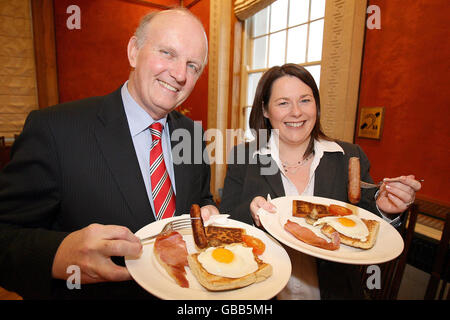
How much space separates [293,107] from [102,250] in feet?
5.57

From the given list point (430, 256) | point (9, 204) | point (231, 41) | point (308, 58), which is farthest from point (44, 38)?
point (430, 256)

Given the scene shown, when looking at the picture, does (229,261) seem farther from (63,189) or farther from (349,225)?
(63,189)

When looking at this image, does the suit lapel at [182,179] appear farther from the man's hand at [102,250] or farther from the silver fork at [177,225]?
the man's hand at [102,250]

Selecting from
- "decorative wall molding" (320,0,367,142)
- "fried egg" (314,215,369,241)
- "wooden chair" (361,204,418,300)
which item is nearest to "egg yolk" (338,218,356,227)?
"fried egg" (314,215,369,241)

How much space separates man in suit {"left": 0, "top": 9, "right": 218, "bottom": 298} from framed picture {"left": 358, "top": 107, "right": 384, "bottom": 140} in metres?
2.23

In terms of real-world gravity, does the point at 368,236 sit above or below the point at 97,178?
below

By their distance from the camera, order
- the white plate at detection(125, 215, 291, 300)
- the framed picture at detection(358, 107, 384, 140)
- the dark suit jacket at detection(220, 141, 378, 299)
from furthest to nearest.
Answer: the framed picture at detection(358, 107, 384, 140), the dark suit jacket at detection(220, 141, 378, 299), the white plate at detection(125, 215, 291, 300)

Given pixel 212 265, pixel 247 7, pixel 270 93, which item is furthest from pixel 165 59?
pixel 247 7

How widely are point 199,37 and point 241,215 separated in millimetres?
1236

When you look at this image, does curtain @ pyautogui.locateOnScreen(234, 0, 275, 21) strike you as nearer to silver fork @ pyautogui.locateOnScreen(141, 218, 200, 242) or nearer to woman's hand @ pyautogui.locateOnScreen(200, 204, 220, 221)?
woman's hand @ pyautogui.locateOnScreen(200, 204, 220, 221)

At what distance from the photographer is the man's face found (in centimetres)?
137

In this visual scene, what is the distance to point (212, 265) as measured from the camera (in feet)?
3.24

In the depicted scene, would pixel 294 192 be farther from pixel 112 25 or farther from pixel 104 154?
pixel 112 25

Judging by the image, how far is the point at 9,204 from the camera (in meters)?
1.05
